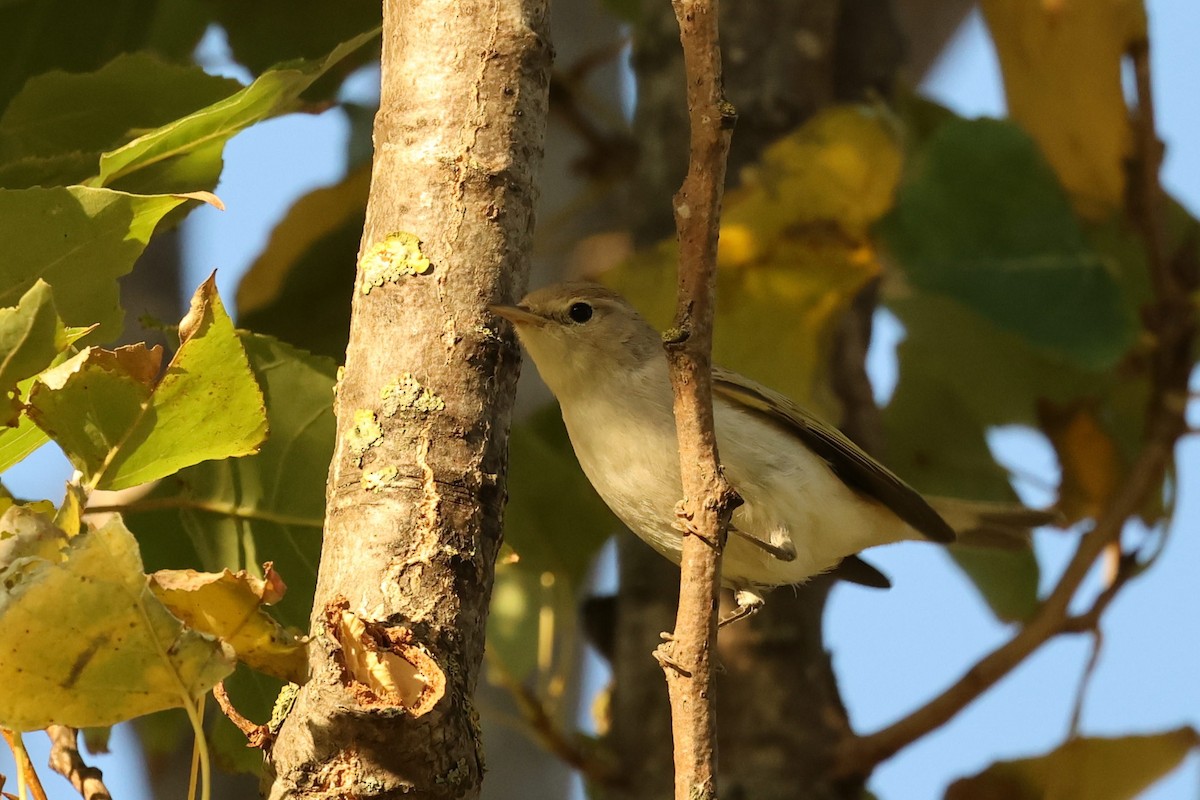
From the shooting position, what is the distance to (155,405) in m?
1.50

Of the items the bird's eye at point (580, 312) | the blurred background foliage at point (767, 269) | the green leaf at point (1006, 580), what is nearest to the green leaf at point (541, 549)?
the blurred background foliage at point (767, 269)

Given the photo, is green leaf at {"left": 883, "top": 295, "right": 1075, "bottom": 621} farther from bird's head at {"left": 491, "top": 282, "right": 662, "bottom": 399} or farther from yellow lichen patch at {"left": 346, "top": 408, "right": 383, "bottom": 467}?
yellow lichen patch at {"left": 346, "top": 408, "right": 383, "bottom": 467}

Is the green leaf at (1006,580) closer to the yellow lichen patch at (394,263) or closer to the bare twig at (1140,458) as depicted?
the bare twig at (1140,458)

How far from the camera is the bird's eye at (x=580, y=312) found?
9.14 feet

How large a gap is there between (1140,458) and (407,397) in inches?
79.6

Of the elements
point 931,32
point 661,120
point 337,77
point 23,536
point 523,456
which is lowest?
point 23,536

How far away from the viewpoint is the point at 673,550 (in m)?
2.52

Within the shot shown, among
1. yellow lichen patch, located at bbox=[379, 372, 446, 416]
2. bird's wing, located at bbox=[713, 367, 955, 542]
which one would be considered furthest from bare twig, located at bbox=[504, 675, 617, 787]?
yellow lichen patch, located at bbox=[379, 372, 446, 416]

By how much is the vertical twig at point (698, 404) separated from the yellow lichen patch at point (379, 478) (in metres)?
0.35

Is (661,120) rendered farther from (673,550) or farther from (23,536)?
(23,536)

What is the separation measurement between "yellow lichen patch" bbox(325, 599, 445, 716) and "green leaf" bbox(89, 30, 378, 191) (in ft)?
2.06

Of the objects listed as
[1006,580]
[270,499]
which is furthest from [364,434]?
[1006,580]

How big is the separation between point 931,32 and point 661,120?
250 cm

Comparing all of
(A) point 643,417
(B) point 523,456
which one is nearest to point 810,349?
(A) point 643,417
